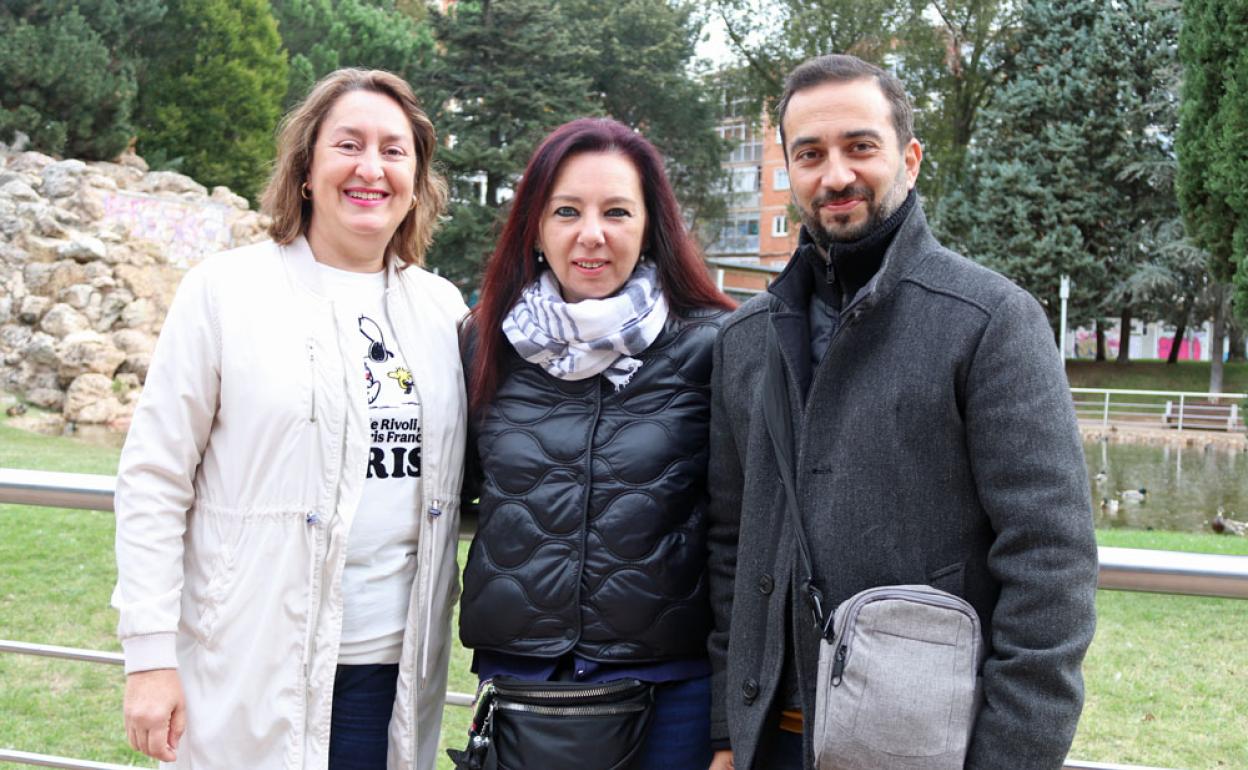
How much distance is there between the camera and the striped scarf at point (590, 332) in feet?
7.33

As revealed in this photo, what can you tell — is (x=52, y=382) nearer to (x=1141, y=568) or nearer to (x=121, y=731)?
(x=121, y=731)

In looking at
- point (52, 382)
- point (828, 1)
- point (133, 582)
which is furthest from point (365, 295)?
point (828, 1)

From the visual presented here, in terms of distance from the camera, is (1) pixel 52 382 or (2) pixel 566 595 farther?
(1) pixel 52 382

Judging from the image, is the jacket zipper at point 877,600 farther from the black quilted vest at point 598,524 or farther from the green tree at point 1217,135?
the green tree at point 1217,135

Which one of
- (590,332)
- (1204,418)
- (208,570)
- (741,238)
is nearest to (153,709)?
(208,570)

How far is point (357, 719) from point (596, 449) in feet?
2.39

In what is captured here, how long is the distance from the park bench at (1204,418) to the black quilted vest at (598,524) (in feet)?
81.7

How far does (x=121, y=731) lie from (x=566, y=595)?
11.1 feet

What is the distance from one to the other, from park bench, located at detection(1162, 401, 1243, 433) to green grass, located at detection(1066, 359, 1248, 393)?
4710mm

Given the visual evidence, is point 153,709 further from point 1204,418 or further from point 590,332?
point 1204,418

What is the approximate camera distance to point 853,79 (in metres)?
1.88

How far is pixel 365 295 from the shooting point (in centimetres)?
241

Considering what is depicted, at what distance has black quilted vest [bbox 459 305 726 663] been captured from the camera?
2.12 meters

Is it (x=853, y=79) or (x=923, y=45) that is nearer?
(x=853, y=79)
